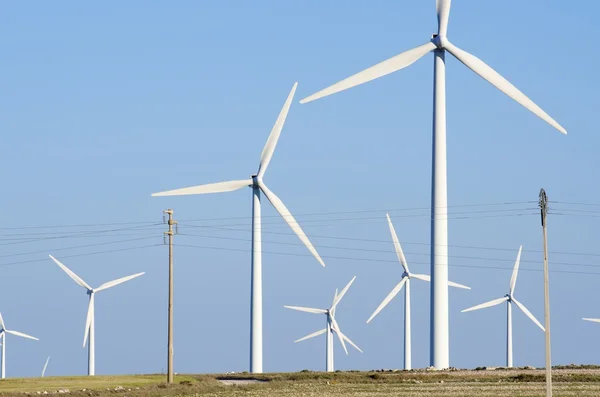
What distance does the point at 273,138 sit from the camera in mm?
112938

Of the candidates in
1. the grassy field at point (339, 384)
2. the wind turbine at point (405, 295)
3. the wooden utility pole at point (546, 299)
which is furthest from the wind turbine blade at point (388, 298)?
the wooden utility pole at point (546, 299)

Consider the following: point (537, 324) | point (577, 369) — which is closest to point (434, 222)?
point (577, 369)

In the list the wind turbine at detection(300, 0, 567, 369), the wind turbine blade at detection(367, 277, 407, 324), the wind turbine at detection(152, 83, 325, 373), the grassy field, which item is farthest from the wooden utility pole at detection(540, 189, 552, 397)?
the wind turbine blade at detection(367, 277, 407, 324)

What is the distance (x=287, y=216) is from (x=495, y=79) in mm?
20872

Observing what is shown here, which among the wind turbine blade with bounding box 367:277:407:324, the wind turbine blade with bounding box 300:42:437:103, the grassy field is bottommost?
the grassy field

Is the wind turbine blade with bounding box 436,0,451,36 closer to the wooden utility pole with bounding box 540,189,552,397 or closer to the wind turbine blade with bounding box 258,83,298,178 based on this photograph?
the wind turbine blade with bounding box 258,83,298,178

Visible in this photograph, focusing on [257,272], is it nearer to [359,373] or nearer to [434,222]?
[359,373]

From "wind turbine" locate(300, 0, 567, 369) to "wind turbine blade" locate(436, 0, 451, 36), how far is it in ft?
0.66

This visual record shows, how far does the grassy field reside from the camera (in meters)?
77.8

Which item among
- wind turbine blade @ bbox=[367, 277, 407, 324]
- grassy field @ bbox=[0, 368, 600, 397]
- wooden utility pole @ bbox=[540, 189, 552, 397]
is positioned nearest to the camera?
wooden utility pole @ bbox=[540, 189, 552, 397]

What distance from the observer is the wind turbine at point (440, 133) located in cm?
9319

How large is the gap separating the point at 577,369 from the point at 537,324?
26.7m

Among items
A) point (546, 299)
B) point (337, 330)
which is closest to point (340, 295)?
point (337, 330)

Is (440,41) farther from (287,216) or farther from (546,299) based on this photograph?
(546,299)
